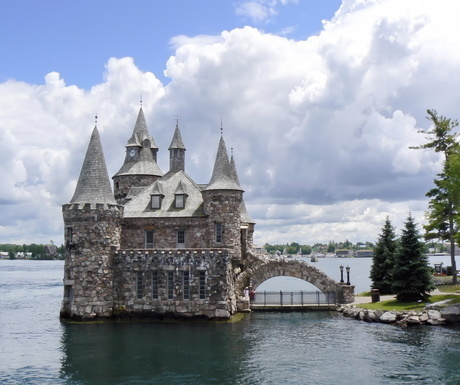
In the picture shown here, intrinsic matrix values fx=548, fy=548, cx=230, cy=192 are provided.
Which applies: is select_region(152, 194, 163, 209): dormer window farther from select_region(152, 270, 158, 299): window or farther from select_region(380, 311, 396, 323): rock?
select_region(380, 311, 396, 323): rock

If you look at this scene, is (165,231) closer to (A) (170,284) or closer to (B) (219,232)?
(B) (219,232)

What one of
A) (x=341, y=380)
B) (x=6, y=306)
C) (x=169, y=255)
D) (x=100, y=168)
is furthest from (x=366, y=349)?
(x=6, y=306)

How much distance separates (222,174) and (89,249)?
1266 centimetres

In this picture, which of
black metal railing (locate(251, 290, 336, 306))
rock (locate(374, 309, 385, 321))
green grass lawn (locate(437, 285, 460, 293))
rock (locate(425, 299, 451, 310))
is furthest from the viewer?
green grass lawn (locate(437, 285, 460, 293))

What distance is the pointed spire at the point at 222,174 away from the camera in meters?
46.0

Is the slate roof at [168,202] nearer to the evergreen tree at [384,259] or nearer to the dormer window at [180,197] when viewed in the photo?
the dormer window at [180,197]

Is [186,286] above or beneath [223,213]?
beneath

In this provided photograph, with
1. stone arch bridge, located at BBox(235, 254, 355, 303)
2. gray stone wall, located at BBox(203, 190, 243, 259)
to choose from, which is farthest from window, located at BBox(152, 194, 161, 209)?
stone arch bridge, located at BBox(235, 254, 355, 303)

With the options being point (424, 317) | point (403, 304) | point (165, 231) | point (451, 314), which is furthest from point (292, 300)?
point (451, 314)

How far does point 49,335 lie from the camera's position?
38.5 metres

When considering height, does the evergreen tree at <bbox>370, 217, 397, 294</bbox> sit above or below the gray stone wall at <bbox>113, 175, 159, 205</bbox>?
below

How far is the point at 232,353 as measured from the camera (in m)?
32.2

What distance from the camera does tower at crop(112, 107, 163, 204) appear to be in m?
57.0

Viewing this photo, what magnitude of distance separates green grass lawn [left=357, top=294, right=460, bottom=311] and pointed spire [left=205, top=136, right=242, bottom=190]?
14.7 metres
